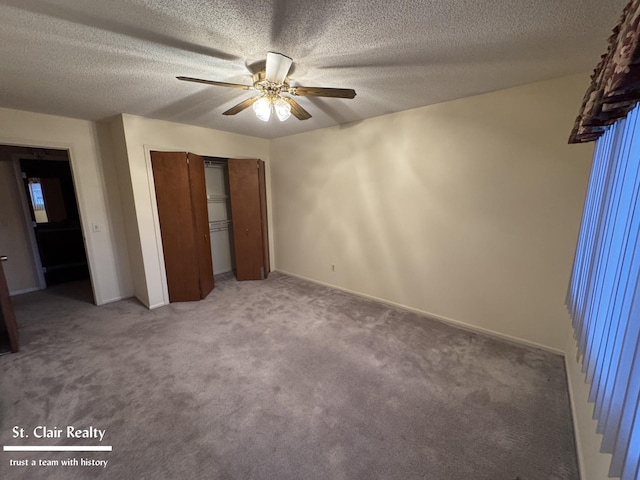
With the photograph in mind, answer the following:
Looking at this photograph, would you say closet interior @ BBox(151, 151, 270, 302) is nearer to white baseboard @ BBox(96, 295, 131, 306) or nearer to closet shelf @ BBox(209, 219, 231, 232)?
closet shelf @ BBox(209, 219, 231, 232)

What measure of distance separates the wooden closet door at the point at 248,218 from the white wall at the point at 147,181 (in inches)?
24.4

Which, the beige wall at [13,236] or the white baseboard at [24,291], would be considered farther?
the white baseboard at [24,291]

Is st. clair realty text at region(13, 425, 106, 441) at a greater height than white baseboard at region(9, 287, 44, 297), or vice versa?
white baseboard at region(9, 287, 44, 297)

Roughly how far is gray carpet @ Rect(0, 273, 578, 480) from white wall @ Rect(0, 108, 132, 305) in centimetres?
66

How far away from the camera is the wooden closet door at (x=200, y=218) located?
3.47m

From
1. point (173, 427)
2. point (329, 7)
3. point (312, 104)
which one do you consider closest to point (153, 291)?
point (173, 427)

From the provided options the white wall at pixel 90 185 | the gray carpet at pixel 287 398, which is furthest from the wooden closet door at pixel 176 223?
the white wall at pixel 90 185

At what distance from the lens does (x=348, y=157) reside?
3.50 metres

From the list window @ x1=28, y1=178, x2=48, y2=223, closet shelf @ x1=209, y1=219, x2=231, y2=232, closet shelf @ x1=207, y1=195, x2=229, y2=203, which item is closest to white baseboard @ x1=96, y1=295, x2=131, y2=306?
closet shelf @ x1=209, y1=219, x2=231, y2=232

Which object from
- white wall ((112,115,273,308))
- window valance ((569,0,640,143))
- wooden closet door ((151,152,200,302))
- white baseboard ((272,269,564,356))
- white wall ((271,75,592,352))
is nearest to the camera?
window valance ((569,0,640,143))

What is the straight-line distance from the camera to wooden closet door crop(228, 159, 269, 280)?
13.5 ft

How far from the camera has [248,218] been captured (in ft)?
14.0

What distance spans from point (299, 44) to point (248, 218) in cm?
301

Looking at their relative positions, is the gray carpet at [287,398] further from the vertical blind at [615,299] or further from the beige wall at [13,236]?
the beige wall at [13,236]
